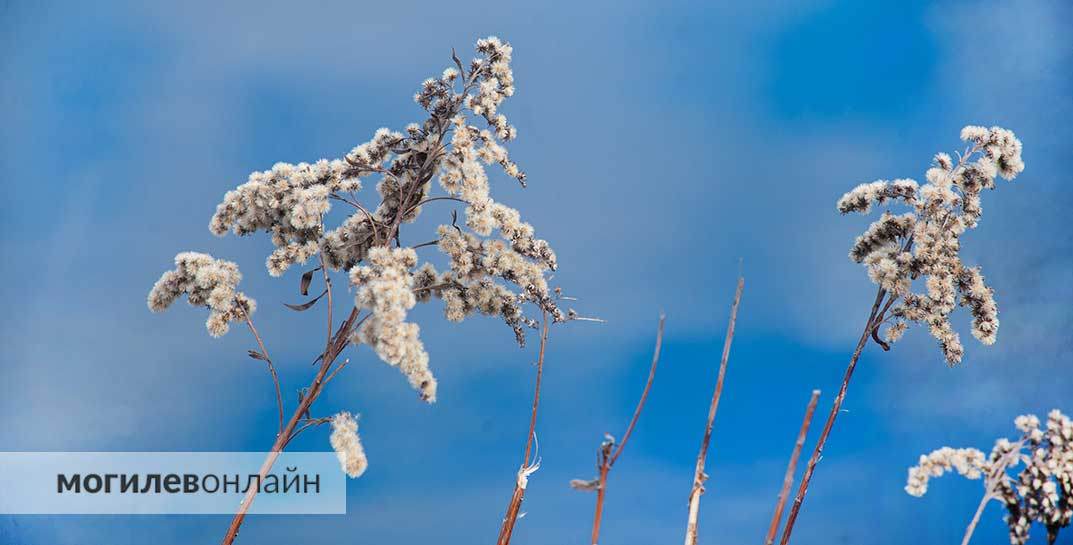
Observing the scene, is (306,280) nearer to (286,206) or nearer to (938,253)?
(286,206)

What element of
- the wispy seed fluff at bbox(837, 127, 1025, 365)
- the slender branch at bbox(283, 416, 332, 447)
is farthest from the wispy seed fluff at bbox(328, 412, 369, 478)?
the wispy seed fluff at bbox(837, 127, 1025, 365)

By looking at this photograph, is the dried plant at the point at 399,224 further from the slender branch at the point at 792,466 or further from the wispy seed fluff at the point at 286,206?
the slender branch at the point at 792,466

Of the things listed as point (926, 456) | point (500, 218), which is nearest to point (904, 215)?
point (926, 456)

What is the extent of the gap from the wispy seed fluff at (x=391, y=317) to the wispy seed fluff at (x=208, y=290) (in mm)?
762

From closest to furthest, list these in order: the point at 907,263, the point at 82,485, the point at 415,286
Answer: the point at 907,263, the point at 415,286, the point at 82,485

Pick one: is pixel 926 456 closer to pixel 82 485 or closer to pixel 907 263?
pixel 907 263

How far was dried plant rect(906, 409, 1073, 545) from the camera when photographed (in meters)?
3.21

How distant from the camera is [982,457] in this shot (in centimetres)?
342

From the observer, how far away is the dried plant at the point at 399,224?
4750 millimetres

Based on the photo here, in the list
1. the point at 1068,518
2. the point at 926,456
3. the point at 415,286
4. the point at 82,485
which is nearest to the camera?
the point at 1068,518

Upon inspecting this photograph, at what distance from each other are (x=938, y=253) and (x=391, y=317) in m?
2.63

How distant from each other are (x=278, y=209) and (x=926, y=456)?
3224 mm

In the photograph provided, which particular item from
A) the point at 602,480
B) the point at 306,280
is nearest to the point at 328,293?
the point at 306,280

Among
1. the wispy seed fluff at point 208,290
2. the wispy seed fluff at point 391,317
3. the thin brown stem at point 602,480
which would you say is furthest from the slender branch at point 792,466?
the wispy seed fluff at point 208,290
